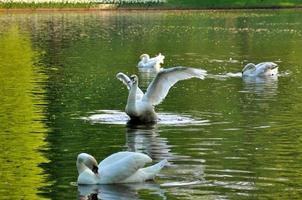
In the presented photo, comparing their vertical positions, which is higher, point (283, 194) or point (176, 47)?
point (283, 194)

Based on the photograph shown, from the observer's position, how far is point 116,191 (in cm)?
1477

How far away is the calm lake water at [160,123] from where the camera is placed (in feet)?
49.9

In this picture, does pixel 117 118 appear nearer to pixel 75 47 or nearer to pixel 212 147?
pixel 212 147

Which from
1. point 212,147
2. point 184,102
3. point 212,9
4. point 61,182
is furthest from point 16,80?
point 212,9

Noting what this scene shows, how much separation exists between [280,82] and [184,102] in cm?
716

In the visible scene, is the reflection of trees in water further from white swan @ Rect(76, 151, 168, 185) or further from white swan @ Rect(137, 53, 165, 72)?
white swan @ Rect(137, 53, 165, 72)

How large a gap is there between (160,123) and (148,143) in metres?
2.94

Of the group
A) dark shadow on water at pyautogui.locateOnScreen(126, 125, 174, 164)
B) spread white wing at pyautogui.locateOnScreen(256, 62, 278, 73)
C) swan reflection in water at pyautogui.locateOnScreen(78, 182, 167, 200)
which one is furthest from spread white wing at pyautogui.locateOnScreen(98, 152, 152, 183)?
spread white wing at pyautogui.locateOnScreen(256, 62, 278, 73)

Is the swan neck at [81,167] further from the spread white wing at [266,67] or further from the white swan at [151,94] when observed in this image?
the spread white wing at [266,67]

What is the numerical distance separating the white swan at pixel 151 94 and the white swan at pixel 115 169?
700cm

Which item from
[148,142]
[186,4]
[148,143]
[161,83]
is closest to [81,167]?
[148,143]

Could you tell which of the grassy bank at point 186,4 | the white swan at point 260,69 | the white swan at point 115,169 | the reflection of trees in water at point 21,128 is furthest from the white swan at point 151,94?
the grassy bank at point 186,4

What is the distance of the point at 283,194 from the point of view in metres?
14.4

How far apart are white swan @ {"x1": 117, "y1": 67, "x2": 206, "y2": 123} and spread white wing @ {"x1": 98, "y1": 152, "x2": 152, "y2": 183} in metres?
7.14
